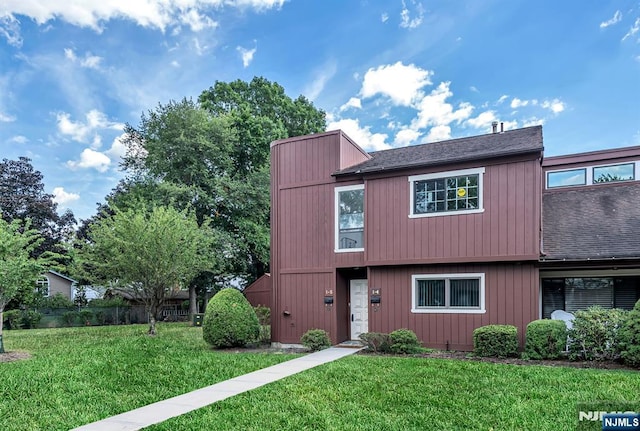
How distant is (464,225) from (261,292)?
13.2m

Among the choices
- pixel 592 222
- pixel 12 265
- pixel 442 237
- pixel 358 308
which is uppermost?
pixel 592 222

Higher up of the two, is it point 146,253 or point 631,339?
point 146,253

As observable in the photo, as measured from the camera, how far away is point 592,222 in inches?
458

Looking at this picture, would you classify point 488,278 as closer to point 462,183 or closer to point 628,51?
point 462,183

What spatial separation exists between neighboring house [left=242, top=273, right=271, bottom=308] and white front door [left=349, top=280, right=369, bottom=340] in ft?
30.5

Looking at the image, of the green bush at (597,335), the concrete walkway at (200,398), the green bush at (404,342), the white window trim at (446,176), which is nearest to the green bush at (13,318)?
the concrete walkway at (200,398)

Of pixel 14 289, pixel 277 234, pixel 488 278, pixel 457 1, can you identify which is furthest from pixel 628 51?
Answer: pixel 14 289

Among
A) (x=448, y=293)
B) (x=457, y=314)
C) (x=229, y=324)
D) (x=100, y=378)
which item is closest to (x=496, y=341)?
(x=457, y=314)

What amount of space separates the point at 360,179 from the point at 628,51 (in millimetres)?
10486

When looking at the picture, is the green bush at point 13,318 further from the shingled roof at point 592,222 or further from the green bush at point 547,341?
the shingled roof at point 592,222

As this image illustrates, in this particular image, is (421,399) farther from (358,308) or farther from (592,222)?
(592,222)

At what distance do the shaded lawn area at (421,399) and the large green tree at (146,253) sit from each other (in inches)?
350

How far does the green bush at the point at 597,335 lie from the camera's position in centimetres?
859

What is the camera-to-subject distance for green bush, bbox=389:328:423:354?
10281 mm
